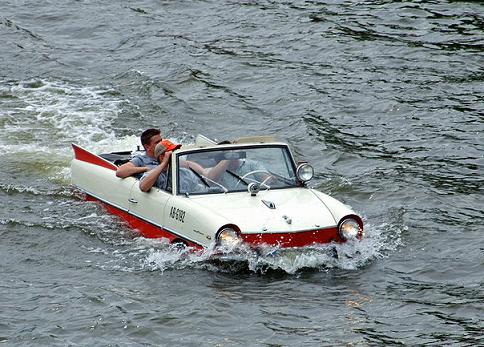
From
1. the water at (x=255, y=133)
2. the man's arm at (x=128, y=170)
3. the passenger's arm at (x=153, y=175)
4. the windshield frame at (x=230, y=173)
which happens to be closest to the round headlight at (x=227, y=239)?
the water at (x=255, y=133)

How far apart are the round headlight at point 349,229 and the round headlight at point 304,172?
3.67ft

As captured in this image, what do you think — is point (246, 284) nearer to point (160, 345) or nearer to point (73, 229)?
point (160, 345)

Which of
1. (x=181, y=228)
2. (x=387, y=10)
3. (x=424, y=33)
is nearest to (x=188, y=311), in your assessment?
(x=181, y=228)

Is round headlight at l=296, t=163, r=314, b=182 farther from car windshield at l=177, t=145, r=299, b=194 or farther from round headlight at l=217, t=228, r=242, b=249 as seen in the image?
round headlight at l=217, t=228, r=242, b=249

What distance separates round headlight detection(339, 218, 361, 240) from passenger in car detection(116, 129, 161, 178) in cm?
308

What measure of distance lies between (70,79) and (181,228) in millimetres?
10711

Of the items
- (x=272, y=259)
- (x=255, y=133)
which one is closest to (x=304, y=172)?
(x=272, y=259)

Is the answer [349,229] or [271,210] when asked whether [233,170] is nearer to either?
[271,210]

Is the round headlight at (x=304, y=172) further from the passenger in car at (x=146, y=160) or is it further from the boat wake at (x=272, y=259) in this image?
the passenger in car at (x=146, y=160)

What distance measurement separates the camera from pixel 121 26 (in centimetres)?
2317

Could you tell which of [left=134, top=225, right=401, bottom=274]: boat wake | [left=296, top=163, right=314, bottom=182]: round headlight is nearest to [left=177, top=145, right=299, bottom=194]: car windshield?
[left=296, top=163, right=314, bottom=182]: round headlight

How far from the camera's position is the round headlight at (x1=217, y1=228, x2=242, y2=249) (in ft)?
28.8

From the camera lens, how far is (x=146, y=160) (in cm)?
1112

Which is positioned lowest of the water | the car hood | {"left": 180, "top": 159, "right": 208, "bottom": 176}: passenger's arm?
the water
